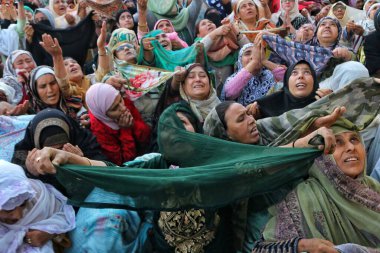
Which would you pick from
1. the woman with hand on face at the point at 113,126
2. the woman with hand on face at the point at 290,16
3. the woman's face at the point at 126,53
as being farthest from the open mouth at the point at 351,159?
the woman with hand on face at the point at 290,16

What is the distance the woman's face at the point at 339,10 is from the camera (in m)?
6.53

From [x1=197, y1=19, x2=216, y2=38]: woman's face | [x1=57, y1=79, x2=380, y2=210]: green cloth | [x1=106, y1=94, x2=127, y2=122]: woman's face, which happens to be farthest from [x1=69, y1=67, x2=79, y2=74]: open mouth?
[x1=57, y1=79, x2=380, y2=210]: green cloth

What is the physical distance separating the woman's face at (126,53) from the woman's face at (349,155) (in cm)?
258

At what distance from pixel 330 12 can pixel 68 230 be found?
4.92 meters

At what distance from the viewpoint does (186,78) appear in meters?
4.04

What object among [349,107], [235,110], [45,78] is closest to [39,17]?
[45,78]

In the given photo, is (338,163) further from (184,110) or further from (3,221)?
(3,221)

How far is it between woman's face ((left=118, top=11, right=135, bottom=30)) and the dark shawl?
332 mm

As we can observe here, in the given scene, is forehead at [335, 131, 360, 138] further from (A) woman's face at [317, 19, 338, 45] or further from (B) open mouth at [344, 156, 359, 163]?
(A) woman's face at [317, 19, 338, 45]

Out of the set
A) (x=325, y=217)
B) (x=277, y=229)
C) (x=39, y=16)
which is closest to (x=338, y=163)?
(x=325, y=217)

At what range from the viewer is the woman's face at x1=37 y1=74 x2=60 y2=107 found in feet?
12.9

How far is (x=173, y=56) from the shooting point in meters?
4.82

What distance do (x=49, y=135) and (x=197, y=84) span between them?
1.36 m

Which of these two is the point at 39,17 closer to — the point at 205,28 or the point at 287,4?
the point at 205,28
